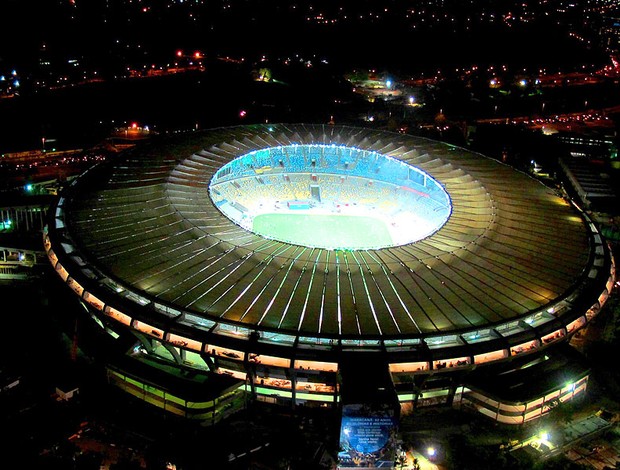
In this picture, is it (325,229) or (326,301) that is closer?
(326,301)

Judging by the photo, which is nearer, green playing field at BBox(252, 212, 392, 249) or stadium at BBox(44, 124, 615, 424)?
stadium at BBox(44, 124, 615, 424)

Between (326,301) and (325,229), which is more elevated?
(326,301)

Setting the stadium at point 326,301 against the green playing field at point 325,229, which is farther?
the green playing field at point 325,229

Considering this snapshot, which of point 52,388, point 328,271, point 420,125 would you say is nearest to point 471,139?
point 420,125

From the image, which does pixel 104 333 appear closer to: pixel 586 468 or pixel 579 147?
pixel 586 468
